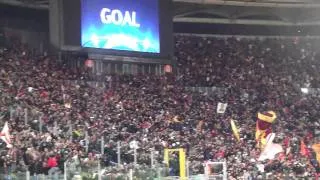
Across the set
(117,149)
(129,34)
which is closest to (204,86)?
(129,34)

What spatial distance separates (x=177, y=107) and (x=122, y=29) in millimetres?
5137

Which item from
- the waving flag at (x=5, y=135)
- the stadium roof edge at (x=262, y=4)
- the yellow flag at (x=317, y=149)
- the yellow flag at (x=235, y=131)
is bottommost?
the yellow flag at (x=317, y=149)

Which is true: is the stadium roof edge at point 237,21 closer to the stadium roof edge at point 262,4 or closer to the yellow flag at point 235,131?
the stadium roof edge at point 262,4

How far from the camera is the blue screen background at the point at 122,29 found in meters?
35.7

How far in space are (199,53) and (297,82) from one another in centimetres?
655

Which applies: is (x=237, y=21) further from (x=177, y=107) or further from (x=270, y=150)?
(x=270, y=150)

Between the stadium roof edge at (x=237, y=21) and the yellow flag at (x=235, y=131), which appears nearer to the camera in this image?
the yellow flag at (x=235, y=131)

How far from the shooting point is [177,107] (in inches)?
1439

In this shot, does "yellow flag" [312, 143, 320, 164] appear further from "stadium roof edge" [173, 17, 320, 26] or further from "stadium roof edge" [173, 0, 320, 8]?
"stadium roof edge" [173, 17, 320, 26]

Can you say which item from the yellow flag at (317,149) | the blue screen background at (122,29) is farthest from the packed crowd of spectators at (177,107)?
the blue screen background at (122,29)

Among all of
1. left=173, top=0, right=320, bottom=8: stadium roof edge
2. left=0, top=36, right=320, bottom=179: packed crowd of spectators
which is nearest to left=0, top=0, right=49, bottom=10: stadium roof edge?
left=0, top=36, right=320, bottom=179: packed crowd of spectators

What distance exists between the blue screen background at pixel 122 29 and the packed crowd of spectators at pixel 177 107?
1.77 meters

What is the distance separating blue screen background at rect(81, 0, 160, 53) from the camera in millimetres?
35688

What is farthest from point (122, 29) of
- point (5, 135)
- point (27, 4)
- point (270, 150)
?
point (5, 135)
